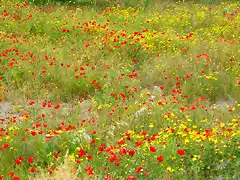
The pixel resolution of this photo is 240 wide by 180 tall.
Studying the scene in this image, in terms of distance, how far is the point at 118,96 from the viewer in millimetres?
7398

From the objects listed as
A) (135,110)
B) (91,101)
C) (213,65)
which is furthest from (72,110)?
(213,65)

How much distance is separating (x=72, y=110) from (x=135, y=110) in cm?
117

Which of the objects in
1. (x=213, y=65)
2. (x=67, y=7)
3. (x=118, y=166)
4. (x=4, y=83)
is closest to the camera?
(x=118, y=166)

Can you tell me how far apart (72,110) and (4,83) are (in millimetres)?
2061

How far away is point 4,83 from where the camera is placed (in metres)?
8.05

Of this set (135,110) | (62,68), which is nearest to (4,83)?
(62,68)

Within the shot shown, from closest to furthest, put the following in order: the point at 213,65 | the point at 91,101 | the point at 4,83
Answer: the point at 91,101 → the point at 4,83 → the point at 213,65

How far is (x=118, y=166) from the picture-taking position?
4.60m

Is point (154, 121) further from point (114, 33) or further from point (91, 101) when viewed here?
point (114, 33)

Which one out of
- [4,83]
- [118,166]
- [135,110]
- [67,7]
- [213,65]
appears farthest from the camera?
[67,7]

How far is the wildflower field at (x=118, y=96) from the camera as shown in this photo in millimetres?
4711

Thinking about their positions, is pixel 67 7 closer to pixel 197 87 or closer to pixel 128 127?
pixel 197 87

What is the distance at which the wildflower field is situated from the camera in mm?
4711

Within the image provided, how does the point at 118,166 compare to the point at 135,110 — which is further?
the point at 135,110
